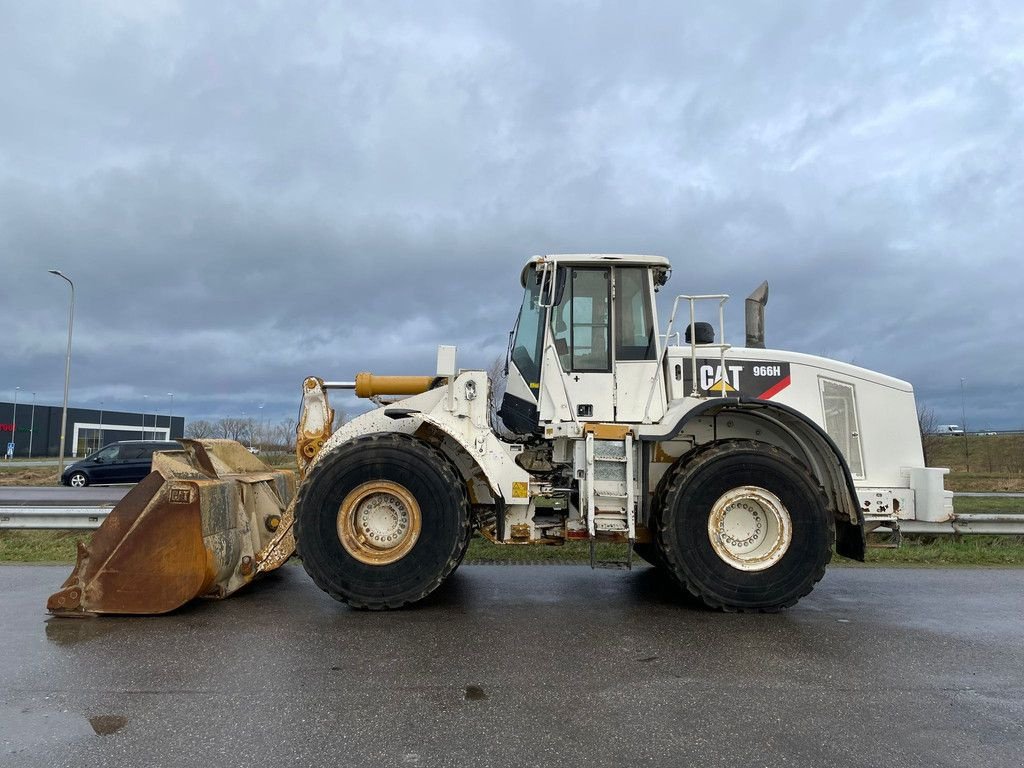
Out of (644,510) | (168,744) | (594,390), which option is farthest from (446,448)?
(168,744)

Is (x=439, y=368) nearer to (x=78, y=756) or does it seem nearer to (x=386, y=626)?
(x=386, y=626)

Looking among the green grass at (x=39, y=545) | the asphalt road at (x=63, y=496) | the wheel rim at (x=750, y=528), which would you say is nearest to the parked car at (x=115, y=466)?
the asphalt road at (x=63, y=496)

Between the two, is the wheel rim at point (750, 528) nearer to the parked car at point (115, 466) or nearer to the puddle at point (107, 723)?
the puddle at point (107, 723)

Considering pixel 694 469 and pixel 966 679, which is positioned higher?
pixel 694 469

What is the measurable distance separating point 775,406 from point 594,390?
57.4 inches

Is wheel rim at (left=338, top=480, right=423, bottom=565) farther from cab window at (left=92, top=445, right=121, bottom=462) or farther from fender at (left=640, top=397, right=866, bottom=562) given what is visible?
cab window at (left=92, top=445, right=121, bottom=462)

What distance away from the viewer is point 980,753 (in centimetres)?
297

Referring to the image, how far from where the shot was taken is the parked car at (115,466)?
2042 centimetres

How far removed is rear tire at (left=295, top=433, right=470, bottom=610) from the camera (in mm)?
5285

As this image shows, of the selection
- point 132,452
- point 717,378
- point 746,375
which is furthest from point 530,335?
point 132,452

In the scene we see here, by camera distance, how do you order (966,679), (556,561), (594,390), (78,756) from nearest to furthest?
(78,756) → (966,679) → (594,390) → (556,561)

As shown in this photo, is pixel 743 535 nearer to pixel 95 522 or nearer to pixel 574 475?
pixel 574 475

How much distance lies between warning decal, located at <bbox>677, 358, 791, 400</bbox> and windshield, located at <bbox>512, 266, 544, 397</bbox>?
1.27 metres

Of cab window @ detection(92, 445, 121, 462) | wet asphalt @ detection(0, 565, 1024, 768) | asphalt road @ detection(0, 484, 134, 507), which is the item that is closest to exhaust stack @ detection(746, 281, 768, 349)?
wet asphalt @ detection(0, 565, 1024, 768)
